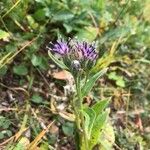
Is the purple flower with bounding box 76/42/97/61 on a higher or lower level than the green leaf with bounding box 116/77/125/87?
higher

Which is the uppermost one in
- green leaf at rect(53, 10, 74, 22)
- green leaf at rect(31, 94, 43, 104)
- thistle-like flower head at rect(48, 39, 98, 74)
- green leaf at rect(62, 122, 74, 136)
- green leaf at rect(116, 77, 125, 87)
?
green leaf at rect(53, 10, 74, 22)

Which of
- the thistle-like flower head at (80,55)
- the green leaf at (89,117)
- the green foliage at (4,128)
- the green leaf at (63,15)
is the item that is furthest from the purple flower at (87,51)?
the green leaf at (63,15)

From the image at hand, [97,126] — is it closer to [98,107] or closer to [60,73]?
[98,107]

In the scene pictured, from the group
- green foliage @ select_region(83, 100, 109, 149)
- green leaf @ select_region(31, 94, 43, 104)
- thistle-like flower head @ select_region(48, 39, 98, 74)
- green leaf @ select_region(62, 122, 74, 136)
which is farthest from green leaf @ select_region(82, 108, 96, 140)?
green leaf @ select_region(31, 94, 43, 104)

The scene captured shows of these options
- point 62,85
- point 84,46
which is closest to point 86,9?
point 62,85

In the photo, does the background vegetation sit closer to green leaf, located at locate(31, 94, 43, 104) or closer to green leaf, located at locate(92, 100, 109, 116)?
green leaf, located at locate(31, 94, 43, 104)

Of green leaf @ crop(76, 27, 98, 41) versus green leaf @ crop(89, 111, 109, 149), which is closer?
green leaf @ crop(89, 111, 109, 149)

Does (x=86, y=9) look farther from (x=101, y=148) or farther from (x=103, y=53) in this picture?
(x=101, y=148)
